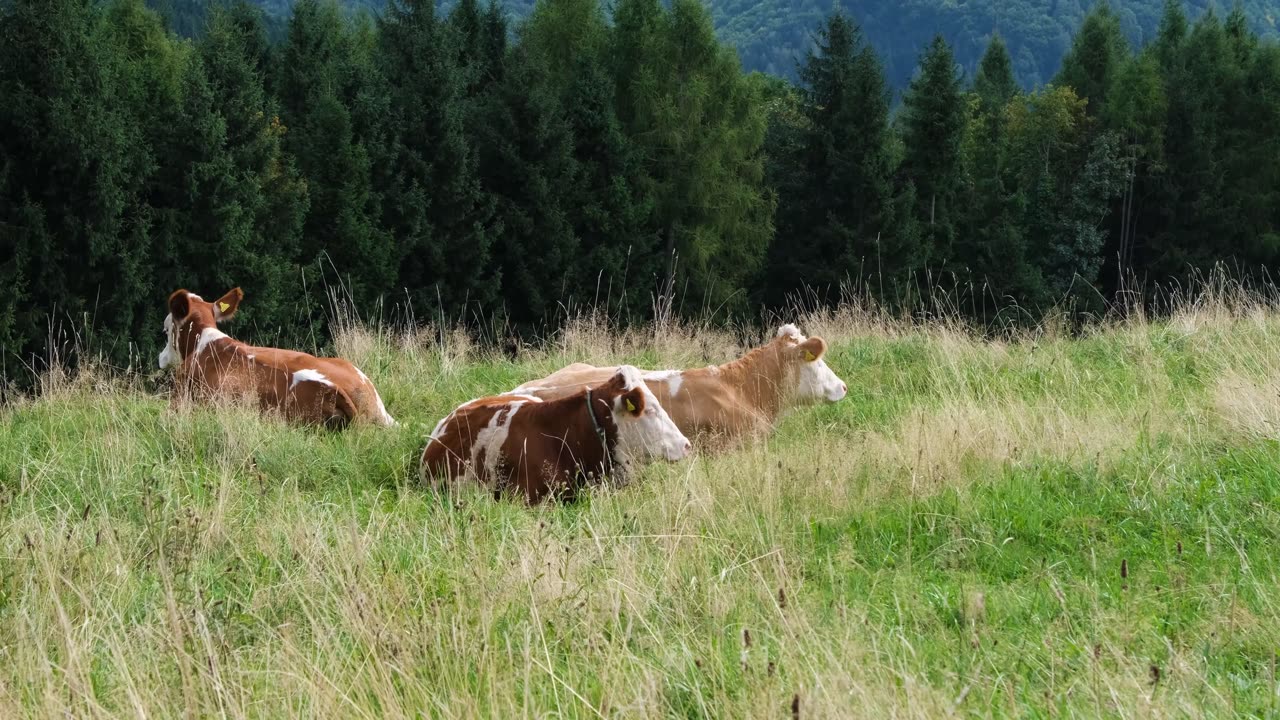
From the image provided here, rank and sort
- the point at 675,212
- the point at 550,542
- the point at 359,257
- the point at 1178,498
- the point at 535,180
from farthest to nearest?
the point at 675,212 < the point at 535,180 < the point at 359,257 < the point at 1178,498 < the point at 550,542

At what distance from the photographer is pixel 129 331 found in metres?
22.1

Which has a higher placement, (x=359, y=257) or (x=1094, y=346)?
(x=1094, y=346)

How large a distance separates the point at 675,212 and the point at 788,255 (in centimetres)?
498

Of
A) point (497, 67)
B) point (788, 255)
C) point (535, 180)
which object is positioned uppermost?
point (497, 67)

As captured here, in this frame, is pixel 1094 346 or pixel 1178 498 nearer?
pixel 1178 498

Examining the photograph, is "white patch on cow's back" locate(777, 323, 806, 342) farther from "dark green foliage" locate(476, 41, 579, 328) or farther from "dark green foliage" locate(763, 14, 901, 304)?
"dark green foliage" locate(763, 14, 901, 304)

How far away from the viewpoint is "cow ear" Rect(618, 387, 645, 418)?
6.06 m

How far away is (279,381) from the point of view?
7.80 meters

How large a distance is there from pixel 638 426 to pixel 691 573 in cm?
222

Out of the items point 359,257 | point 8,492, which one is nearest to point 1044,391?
point 8,492

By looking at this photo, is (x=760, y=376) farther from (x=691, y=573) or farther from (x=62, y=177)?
(x=62, y=177)

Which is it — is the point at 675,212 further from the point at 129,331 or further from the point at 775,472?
the point at 775,472

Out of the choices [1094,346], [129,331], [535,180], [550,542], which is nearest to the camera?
[550,542]

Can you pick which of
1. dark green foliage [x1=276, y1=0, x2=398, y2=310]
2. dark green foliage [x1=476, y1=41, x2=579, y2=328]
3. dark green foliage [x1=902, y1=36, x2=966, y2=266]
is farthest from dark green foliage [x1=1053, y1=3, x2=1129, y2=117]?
dark green foliage [x1=276, y1=0, x2=398, y2=310]
